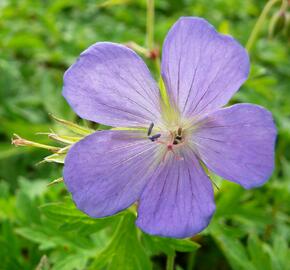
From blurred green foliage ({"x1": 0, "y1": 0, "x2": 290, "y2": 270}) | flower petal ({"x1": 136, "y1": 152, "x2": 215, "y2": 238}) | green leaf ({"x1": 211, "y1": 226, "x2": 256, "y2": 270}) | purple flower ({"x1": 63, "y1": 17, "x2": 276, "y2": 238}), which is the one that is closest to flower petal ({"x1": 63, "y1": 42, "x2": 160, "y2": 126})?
purple flower ({"x1": 63, "y1": 17, "x2": 276, "y2": 238})

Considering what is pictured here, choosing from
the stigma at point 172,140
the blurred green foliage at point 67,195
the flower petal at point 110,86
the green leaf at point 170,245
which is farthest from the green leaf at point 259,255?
the flower petal at point 110,86

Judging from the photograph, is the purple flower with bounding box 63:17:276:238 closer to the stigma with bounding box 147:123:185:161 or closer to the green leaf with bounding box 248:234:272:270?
the stigma with bounding box 147:123:185:161

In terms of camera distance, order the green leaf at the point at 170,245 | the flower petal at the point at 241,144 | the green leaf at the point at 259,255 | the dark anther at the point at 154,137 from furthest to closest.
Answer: the green leaf at the point at 259,255 < the green leaf at the point at 170,245 < the dark anther at the point at 154,137 < the flower petal at the point at 241,144

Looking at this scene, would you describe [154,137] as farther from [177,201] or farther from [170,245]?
[170,245]

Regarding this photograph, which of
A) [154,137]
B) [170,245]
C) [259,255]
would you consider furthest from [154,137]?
[259,255]

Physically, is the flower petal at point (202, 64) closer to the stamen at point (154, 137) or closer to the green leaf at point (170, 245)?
the stamen at point (154, 137)

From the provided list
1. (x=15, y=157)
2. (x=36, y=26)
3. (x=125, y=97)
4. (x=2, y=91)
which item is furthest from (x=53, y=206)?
(x=36, y=26)
